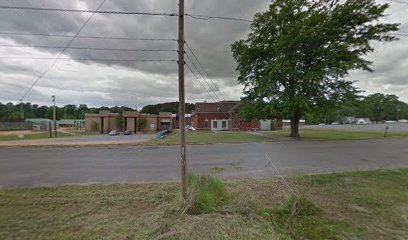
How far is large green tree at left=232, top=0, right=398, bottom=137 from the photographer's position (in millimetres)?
19234

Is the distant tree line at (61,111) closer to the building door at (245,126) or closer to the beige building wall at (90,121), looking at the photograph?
the beige building wall at (90,121)

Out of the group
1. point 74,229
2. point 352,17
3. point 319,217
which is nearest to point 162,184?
point 74,229

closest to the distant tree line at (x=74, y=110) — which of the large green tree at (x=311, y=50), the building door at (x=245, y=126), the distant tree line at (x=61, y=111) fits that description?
the distant tree line at (x=61, y=111)

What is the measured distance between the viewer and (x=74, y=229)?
3.68 meters

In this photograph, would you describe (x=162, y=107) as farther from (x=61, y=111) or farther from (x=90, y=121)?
(x=90, y=121)

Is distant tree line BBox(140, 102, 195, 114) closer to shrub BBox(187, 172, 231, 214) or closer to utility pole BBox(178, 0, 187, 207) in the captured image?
shrub BBox(187, 172, 231, 214)

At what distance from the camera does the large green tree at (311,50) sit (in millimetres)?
19234

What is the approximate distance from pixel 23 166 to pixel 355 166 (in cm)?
1511

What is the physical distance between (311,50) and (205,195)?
21.3 m

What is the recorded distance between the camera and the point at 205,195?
4.50 meters

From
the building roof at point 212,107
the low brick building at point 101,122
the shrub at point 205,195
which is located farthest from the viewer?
the low brick building at point 101,122

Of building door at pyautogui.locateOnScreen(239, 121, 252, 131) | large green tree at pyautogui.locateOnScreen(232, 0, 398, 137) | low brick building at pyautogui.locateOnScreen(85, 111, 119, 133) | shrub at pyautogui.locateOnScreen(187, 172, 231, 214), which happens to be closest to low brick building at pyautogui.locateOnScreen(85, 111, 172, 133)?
low brick building at pyautogui.locateOnScreen(85, 111, 119, 133)

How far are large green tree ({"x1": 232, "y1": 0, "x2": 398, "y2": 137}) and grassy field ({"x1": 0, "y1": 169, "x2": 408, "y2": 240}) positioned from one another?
15.4m

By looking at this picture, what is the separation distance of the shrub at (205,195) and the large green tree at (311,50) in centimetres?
1682
